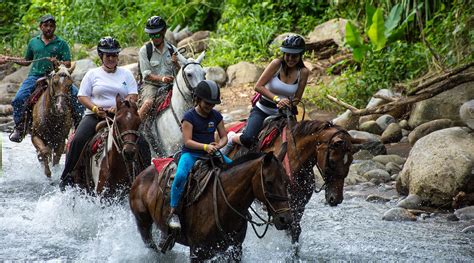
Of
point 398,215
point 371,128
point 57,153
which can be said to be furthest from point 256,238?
point 371,128

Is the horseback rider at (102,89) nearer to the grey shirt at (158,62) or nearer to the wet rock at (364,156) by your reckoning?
the grey shirt at (158,62)

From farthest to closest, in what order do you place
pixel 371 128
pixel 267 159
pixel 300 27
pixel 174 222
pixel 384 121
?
1. pixel 300 27
2. pixel 384 121
3. pixel 371 128
4. pixel 174 222
5. pixel 267 159

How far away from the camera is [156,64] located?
40.7 feet

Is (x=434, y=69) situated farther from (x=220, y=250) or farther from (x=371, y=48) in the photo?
(x=220, y=250)

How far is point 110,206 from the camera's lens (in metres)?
10.3

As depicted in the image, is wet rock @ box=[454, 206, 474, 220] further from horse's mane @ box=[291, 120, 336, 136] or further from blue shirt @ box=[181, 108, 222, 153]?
blue shirt @ box=[181, 108, 222, 153]

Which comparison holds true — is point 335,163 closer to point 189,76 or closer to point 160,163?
point 160,163

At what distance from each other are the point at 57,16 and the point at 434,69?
1299cm

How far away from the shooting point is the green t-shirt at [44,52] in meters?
14.5

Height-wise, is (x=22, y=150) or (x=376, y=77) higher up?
(x=376, y=77)

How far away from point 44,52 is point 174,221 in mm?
7239

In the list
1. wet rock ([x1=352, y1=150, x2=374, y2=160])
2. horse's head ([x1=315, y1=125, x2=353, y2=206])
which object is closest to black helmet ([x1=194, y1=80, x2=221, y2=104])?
horse's head ([x1=315, y1=125, x2=353, y2=206])

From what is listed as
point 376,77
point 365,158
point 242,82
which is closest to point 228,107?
point 242,82

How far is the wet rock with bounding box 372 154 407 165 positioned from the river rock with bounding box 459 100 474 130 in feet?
3.86
